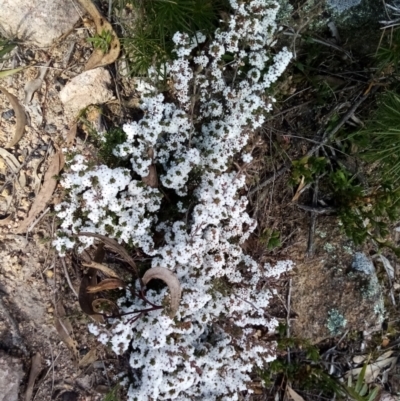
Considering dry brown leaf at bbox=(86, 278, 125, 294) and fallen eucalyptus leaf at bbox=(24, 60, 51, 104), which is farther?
fallen eucalyptus leaf at bbox=(24, 60, 51, 104)

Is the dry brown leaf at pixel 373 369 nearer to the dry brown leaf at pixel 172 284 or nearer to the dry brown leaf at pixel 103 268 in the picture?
the dry brown leaf at pixel 172 284

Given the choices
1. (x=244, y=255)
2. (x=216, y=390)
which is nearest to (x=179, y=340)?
(x=216, y=390)

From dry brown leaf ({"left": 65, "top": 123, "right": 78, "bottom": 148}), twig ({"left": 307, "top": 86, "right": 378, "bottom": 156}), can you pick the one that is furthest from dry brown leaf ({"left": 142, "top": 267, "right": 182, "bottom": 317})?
twig ({"left": 307, "top": 86, "right": 378, "bottom": 156})

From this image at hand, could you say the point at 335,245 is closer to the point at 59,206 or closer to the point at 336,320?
the point at 336,320

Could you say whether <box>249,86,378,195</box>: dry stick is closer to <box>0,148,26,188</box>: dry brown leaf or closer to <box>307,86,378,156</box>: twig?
<box>307,86,378,156</box>: twig

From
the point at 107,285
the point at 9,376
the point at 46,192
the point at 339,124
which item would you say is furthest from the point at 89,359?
the point at 339,124

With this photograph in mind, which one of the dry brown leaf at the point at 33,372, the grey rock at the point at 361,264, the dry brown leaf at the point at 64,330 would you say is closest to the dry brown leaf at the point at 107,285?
the dry brown leaf at the point at 64,330
